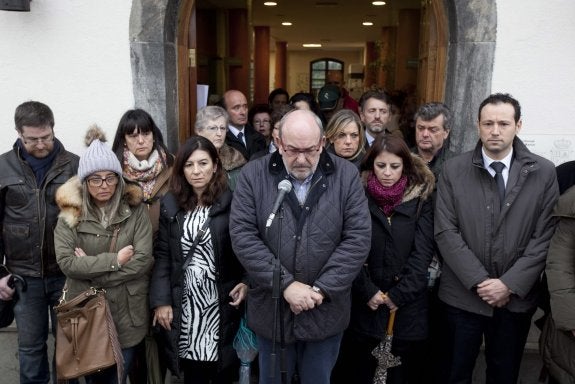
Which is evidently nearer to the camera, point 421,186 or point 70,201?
point 70,201

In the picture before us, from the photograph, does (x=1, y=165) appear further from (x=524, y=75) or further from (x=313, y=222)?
(x=524, y=75)

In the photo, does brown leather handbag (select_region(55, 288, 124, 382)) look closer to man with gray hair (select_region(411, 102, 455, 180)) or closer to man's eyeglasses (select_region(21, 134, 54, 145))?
man's eyeglasses (select_region(21, 134, 54, 145))

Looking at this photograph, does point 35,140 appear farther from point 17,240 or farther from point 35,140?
point 17,240

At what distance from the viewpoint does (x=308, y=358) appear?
293 cm

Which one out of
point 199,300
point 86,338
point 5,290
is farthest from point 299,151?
point 5,290

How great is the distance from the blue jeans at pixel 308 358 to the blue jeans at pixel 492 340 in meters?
0.72

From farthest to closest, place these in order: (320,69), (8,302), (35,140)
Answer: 1. (320,69)
2. (8,302)
3. (35,140)

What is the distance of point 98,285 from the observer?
3027 millimetres

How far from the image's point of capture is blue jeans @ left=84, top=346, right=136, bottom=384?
125 inches

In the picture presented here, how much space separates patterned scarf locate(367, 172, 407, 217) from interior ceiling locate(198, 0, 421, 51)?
22.6ft

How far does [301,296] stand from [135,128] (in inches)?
62.8

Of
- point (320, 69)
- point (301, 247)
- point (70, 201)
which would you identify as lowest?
point (301, 247)

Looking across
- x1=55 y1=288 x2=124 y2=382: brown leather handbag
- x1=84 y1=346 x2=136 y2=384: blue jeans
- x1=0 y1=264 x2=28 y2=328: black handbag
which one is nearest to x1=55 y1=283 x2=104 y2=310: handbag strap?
x1=55 y1=288 x2=124 y2=382: brown leather handbag

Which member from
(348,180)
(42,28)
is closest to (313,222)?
(348,180)
